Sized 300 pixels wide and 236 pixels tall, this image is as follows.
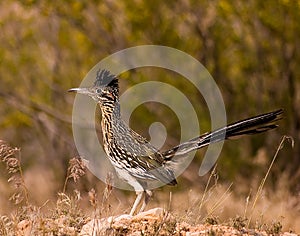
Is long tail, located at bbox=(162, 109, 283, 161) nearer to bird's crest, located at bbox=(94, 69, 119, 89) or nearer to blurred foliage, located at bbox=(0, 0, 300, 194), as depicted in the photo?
bird's crest, located at bbox=(94, 69, 119, 89)

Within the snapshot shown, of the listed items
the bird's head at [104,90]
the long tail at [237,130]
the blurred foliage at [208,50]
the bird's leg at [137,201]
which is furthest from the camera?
the blurred foliage at [208,50]

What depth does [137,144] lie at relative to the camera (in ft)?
23.2

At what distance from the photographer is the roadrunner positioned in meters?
6.93

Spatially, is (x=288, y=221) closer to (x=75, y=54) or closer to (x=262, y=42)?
(x=262, y=42)

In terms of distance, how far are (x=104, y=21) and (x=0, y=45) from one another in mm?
2348

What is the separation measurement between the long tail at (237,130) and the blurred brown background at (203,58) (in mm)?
5452

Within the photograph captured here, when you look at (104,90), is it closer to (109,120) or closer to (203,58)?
(109,120)

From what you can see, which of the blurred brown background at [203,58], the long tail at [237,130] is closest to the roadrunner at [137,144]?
the long tail at [237,130]

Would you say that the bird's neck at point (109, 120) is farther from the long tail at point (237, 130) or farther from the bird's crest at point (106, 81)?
the long tail at point (237, 130)

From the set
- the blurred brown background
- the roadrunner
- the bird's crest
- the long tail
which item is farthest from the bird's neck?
the blurred brown background

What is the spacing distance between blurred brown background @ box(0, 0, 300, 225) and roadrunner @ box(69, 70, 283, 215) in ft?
17.9

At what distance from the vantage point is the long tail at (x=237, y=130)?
23.2 ft

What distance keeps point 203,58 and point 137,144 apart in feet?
22.2

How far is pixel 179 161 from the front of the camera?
7.36 metres
